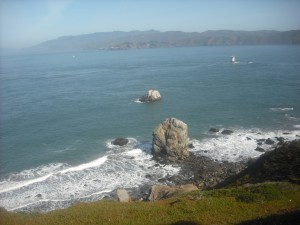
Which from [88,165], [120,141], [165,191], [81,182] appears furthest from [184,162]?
[165,191]

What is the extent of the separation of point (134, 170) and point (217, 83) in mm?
63843

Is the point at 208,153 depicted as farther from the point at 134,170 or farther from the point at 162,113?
the point at 162,113

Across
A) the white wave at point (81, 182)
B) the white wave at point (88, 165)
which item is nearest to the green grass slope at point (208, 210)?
the white wave at point (81, 182)

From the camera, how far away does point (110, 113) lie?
223 ft

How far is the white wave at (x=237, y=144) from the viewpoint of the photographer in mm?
45125

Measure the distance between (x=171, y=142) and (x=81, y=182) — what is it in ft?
47.3

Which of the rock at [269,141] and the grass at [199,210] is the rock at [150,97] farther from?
the grass at [199,210]

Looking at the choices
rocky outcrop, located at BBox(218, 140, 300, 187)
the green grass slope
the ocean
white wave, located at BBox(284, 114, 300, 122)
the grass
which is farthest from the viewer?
white wave, located at BBox(284, 114, 300, 122)

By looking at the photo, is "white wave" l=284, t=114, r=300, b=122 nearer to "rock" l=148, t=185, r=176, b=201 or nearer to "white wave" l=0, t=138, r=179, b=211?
"white wave" l=0, t=138, r=179, b=211

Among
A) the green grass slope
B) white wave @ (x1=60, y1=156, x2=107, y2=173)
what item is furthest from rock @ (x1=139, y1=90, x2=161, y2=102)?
the green grass slope

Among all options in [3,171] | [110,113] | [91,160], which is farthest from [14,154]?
[110,113]

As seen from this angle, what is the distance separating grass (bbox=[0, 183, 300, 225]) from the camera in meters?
16.3

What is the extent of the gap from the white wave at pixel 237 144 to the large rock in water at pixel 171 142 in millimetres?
3372

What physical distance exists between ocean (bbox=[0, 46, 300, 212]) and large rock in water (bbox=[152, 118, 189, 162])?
229cm
